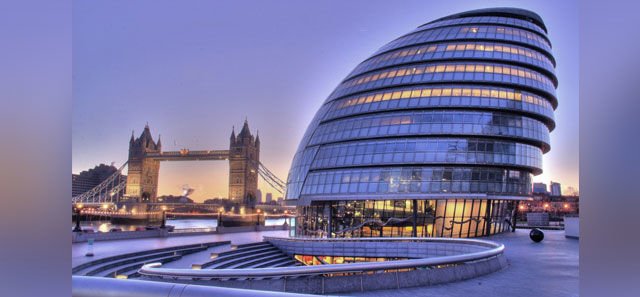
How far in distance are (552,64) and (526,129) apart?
9.74m

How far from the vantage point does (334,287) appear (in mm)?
12359

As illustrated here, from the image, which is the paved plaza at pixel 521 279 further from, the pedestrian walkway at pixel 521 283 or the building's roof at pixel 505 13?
the building's roof at pixel 505 13

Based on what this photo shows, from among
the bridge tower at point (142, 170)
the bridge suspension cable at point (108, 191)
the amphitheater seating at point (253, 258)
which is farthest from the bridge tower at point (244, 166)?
the amphitheater seating at point (253, 258)

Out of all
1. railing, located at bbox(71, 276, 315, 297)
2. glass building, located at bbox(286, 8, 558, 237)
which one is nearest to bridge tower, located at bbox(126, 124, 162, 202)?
glass building, located at bbox(286, 8, 558, 237)

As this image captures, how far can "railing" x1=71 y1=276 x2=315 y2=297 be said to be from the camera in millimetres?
3353

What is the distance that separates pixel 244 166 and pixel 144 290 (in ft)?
508

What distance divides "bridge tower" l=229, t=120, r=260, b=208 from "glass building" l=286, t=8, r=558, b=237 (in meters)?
100

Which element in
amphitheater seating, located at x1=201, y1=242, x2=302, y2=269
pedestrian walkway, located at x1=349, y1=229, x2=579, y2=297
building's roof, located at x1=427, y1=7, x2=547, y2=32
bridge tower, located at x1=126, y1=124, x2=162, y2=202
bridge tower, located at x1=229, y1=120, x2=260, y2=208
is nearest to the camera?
pedestrian walkway, located at x1=349, y1=229, x2=579, y2=297

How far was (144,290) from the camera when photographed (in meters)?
3.65

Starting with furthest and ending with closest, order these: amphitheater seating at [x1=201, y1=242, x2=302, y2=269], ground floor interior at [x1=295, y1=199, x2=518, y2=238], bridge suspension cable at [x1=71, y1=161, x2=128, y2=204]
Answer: bridge suspension cable at [x1=71, y1=161, x2=128, y2=204], ground floor interior at [x1=295, y1=199, x2=518, y2=238], amphitheater seating at [x1=201, y1=242, x2=302, y2=269]

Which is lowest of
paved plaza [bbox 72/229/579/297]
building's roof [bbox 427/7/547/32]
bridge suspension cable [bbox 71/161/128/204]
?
bridge suspension cable [bbox 71/161/128/204]

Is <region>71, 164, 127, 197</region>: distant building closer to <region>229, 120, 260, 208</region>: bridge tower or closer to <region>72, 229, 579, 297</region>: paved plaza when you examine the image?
<region>229, 120, 260, 208</region>: bridge tower

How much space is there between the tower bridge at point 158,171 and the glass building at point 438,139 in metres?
98.6
